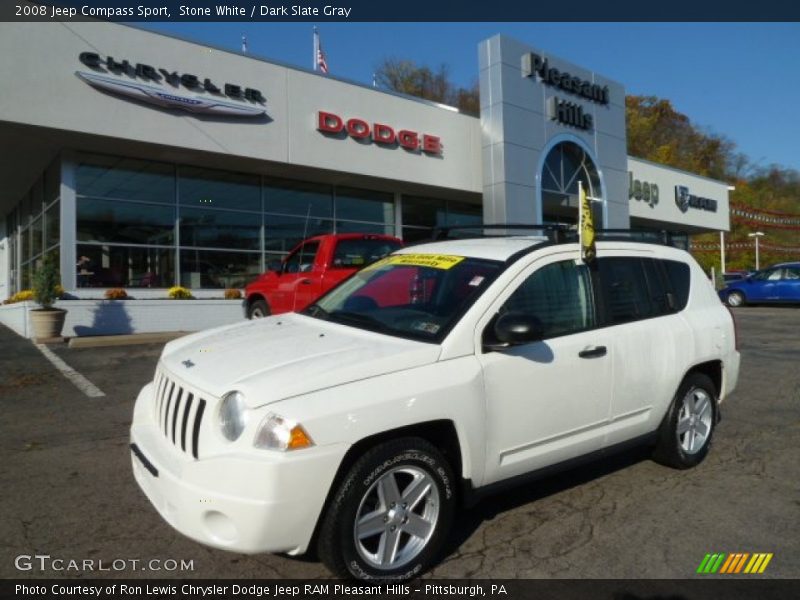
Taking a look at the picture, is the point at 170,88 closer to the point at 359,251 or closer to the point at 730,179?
the point at 359,251

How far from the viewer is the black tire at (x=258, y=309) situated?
10.7 m

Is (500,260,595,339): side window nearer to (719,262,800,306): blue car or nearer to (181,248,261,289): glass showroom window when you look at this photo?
(181,248,261,289): glass showroom window

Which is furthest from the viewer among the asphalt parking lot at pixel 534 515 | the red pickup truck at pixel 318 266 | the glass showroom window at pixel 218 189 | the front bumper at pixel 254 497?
the glass showroom window at pixel 218 189

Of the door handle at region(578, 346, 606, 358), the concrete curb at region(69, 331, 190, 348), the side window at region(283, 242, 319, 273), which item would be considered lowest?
the concrete curb at region(69, 331, 190, 348)

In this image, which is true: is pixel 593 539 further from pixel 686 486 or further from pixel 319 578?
pixel 319 578

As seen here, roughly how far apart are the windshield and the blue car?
73.0 feet

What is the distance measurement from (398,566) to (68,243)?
42.4 ft

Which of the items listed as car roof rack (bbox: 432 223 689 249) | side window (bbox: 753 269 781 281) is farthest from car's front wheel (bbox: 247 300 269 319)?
side window (bbox: 753 269 781 281)

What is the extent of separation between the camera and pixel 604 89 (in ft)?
71.9

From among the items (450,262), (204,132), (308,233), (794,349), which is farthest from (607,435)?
(308,233)

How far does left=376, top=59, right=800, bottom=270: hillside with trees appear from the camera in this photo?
177ft

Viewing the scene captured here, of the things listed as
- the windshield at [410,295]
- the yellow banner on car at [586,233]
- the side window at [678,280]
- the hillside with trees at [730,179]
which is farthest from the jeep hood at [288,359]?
the hillside with trees at [730,179]

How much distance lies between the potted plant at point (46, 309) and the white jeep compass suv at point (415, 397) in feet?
30.5

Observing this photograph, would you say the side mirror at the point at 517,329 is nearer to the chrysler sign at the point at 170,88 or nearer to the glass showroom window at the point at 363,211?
the chrysler sign at the point at 170,88
